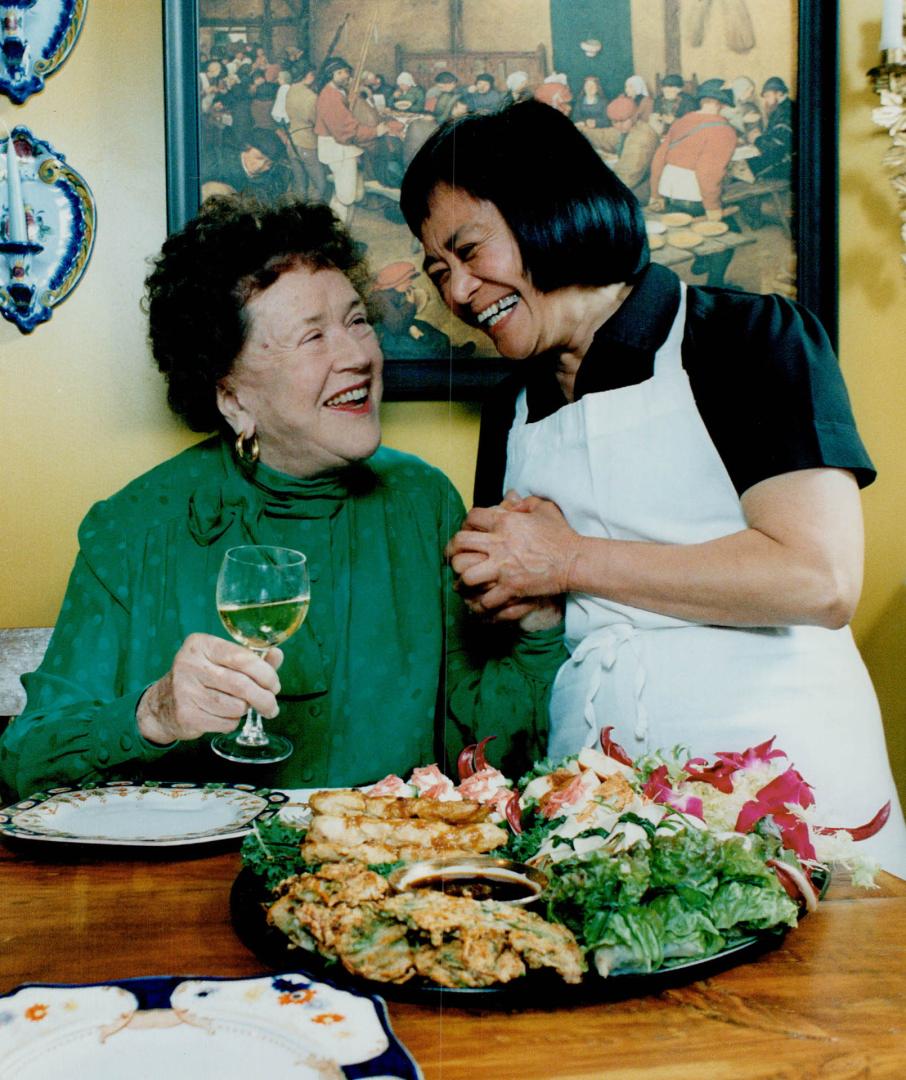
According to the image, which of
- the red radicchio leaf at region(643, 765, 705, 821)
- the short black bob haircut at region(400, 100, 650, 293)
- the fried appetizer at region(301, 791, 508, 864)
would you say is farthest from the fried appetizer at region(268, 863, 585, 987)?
the short black bob haircut at region(400, 100, 650, 293)

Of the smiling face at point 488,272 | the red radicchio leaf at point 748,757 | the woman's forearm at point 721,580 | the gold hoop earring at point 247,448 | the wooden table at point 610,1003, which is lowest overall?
the wooden table at point 610,1003

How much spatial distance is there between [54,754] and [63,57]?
4.40 feet

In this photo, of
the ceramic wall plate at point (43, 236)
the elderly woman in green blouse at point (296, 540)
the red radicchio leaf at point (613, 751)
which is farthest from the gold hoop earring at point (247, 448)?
the red radicchio leaf at point (613, 751)

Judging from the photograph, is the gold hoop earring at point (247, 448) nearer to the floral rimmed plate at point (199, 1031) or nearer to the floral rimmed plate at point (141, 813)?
the floral rimmed plate at point (141, 813)

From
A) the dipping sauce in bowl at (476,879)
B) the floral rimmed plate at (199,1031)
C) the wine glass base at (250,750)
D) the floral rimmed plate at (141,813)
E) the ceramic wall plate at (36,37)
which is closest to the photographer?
the floral rimmed plate at (199,1031)

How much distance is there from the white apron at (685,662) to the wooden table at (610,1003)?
0.66 m

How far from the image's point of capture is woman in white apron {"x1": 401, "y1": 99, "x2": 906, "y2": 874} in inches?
65.0

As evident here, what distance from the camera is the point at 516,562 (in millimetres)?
1778

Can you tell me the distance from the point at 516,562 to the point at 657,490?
0.26 meters

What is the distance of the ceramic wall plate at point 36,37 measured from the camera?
7.04ft

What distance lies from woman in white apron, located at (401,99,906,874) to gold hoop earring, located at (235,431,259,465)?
0.39 m

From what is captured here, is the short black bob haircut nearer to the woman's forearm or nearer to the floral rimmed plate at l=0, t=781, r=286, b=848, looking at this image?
the woman's forearm

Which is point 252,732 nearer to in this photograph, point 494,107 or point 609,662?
point 609,662

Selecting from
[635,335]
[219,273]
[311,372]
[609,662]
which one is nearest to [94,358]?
[219,273]
